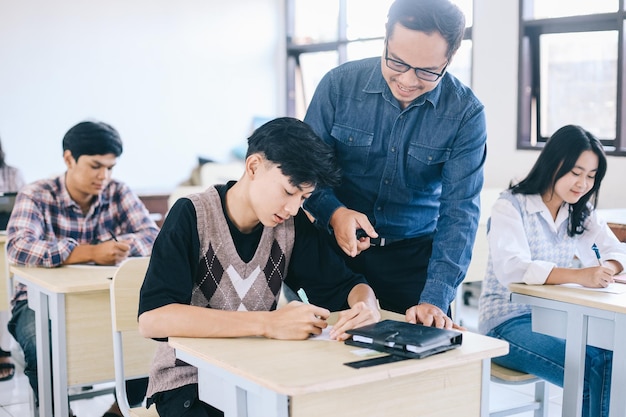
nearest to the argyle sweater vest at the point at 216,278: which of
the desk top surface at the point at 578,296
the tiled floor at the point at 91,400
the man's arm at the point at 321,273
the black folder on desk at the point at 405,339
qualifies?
the man's arm at the point at 321,273

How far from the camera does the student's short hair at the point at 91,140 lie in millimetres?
2998

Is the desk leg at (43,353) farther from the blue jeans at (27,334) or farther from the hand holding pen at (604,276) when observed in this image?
the hand holding pen at (604,276)

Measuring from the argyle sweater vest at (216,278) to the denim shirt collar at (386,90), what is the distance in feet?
1.54

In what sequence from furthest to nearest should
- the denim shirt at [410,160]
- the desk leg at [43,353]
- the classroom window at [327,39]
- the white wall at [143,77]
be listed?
the classroom window at [327,39] < the white wall at [143,77] < the desk leg at [43,353] < the denim shirt at [410,160]

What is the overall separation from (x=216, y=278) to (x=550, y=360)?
1.15 m

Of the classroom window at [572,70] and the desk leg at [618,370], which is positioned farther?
the classroom window at [572,70]

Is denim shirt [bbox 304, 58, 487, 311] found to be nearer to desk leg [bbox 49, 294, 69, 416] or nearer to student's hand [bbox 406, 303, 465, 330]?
student's hand [bbox 406, 303, 465, 330]

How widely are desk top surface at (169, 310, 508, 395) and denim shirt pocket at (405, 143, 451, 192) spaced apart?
0.49 meters

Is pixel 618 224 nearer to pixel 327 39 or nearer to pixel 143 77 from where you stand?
pixel 327 39

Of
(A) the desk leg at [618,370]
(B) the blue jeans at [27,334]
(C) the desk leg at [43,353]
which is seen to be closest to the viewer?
(A) the desk leg at [618,370]

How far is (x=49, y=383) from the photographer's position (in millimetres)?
2617

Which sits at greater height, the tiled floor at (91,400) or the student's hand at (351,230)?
the student's hand at (351,230)

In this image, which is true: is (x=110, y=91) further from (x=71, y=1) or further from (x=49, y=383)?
(x=49, y=383)

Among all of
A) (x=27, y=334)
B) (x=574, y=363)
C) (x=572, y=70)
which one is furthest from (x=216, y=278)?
(x=572, y=70)
